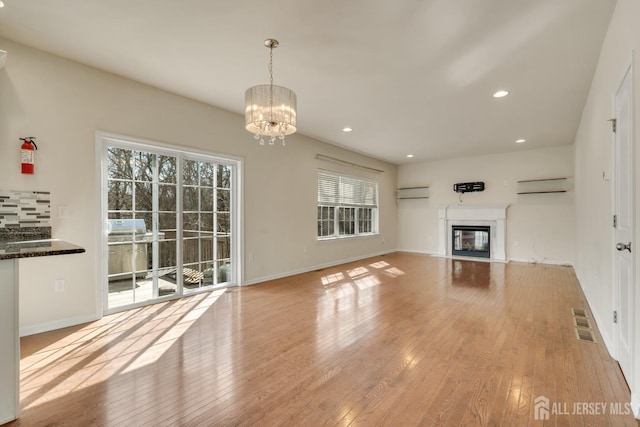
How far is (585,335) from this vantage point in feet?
9.60

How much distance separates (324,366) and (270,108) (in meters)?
2.24

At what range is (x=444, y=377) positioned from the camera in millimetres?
2168

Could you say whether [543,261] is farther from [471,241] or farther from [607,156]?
[607,156]

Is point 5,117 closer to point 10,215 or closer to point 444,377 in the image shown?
point 10,215

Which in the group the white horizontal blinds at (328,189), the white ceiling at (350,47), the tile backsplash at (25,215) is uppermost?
the white ceiling at (350,47)

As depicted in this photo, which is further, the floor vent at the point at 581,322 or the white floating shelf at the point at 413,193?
the white floating shelf at the point at 413,193

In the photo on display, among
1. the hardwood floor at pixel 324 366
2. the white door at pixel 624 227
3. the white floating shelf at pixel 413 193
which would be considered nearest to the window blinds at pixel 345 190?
the white floating shelf at pixel 413 193

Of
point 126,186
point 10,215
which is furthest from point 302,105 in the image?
point 10,215

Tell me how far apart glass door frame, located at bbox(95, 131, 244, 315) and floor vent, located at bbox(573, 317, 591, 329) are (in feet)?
14.4

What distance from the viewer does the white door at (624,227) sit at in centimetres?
197

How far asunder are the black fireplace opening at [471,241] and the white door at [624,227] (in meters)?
5.63

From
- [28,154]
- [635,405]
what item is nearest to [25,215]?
[28,154]

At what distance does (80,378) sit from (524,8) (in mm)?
4360

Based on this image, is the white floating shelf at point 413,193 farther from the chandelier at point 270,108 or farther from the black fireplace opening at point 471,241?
the chandelier at point 270,108
